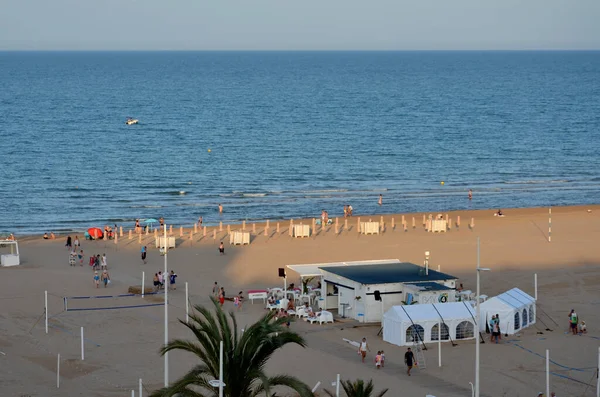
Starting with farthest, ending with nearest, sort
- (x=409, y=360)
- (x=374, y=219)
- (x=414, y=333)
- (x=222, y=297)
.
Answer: (x=374, y=219)
(x=222, y=297)
(x=414, y=333)
(x=409, y=360)

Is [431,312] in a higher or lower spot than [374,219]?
lower

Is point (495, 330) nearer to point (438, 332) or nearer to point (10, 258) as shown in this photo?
point (438, 332)

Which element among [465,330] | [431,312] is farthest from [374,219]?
[431,312]

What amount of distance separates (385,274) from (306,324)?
11.0 ft

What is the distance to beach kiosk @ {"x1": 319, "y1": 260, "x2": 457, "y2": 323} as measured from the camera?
109 feet

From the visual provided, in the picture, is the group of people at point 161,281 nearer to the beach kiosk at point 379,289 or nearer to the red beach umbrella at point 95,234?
the beach kiosk at point 379,289

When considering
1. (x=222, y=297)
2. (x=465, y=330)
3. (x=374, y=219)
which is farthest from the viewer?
(x=374, y=219)

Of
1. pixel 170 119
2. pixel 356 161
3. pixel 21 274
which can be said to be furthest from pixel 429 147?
pixel 21 274

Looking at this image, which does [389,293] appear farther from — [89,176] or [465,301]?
[89,176]

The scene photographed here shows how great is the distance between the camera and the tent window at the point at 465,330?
104 ft

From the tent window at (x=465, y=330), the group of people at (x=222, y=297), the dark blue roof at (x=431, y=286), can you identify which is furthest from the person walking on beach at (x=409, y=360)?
the group of people at (x=222, y=297)

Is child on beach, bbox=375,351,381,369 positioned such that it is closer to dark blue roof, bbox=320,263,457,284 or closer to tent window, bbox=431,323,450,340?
tent window, bbox=431,323,450,340

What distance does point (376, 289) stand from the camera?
33312 mm

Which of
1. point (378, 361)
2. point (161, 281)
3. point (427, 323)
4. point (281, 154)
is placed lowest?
point (378, 361)
